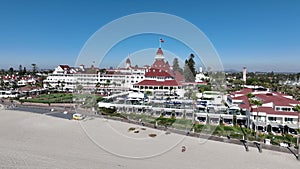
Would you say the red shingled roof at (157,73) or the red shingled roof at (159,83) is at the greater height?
the red shingled roof at (157,73)

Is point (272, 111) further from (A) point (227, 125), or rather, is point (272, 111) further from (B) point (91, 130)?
(B) point (91, 130)

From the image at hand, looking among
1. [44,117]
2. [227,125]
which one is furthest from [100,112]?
[227,125]

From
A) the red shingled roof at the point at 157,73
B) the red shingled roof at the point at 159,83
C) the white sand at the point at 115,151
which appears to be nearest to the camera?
the white sand at the point at 115,151

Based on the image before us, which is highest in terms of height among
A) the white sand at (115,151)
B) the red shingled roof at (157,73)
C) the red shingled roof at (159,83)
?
the red shingled roof at (157,73)

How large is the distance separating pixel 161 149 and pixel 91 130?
19.1ft

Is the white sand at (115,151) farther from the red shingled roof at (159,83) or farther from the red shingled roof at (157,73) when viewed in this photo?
the red shingled roof at (157,73)

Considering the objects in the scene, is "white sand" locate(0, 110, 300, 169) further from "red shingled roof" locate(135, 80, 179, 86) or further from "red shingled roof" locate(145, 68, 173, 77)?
"red shingled roof" locate(145, 68, 173, 77)

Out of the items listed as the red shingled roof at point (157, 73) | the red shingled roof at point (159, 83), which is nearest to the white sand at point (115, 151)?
the red shingled roof at point (159, 83)

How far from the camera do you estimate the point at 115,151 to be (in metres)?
11.7

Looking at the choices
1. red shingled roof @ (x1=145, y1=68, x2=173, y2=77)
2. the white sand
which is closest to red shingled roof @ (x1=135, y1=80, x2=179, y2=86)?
red shingled roof @ (x1=145, y1=68, x2=173, y2=77)

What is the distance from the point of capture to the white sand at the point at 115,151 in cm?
1005

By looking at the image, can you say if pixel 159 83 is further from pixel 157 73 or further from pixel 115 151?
pixel 115 151

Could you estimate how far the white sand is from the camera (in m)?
10.1

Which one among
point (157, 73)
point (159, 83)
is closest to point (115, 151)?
point (159, 83)
